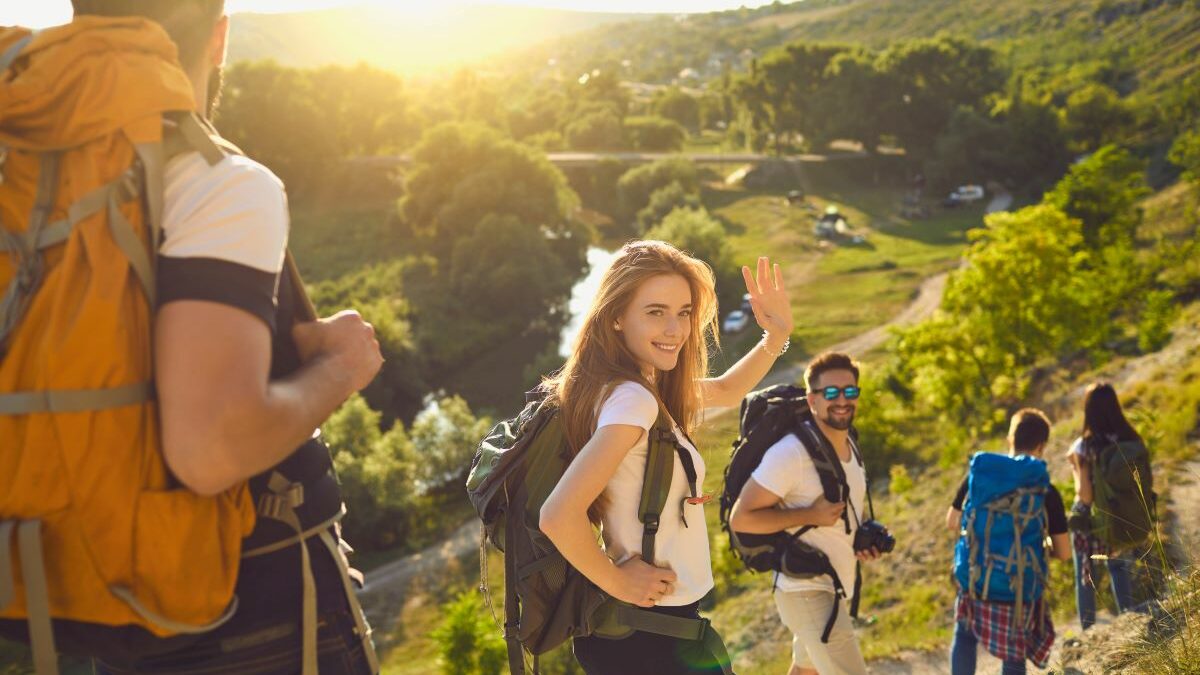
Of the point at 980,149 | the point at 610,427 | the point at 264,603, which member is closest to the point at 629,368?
the point at 610,427

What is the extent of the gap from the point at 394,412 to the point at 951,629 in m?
29.8

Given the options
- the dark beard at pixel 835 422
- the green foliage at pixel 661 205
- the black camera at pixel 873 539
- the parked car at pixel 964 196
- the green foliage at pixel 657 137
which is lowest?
the green foliage at pixel 661 205

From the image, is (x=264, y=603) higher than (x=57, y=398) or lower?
lower

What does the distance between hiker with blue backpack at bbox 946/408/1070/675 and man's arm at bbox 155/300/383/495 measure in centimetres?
529

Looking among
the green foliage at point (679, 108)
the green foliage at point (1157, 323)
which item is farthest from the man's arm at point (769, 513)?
the green foliage at point (679, 108)

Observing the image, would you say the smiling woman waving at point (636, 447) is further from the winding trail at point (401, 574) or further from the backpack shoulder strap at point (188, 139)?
the winding trail at point (401, 574)

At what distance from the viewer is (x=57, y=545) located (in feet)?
6.55

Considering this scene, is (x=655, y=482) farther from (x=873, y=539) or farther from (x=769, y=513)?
(x=873, y=539)

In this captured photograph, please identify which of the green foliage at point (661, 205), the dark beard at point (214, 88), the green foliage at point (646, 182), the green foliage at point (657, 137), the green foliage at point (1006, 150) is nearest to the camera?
the dark beard at point (214, 88)

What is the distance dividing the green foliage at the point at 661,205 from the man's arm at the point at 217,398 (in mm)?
56436

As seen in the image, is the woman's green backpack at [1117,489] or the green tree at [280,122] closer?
the woman's green backpack at [1117,489]

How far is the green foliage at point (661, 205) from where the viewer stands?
58.3 metres

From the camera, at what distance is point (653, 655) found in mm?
3547

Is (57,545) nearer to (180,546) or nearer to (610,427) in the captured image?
(180,546)
